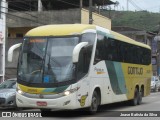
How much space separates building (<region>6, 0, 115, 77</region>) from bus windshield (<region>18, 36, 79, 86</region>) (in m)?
22.7

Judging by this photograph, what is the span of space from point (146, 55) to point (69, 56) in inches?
446

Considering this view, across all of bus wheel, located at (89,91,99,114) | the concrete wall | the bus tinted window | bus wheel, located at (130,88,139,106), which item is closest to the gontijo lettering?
the bus tinted window

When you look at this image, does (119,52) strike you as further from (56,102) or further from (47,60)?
(56,102)

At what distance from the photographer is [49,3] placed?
5006 centimetres

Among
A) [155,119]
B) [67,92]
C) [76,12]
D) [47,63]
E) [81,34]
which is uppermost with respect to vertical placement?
[76,12]

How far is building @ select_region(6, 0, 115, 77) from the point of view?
138 ft

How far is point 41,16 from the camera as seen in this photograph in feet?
144

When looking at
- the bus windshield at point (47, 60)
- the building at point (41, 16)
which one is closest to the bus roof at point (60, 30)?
the bus windshield at point (47, 60)

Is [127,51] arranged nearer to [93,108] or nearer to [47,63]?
[93,108]

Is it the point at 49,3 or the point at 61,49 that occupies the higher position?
the point at 49,3

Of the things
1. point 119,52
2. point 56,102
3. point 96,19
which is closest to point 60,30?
point 56,102

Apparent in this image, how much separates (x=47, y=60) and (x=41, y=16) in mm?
28575

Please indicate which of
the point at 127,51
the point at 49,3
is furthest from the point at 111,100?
the point at 49,3

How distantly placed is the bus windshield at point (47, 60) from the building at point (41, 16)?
74.6 ft
